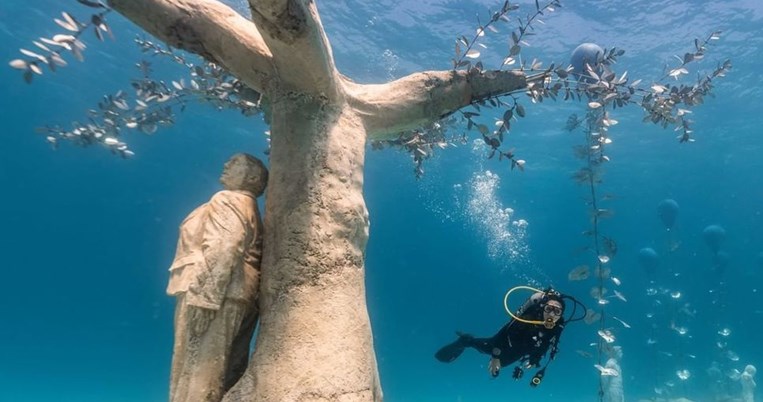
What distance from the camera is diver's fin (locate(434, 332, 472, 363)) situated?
6.64 metres

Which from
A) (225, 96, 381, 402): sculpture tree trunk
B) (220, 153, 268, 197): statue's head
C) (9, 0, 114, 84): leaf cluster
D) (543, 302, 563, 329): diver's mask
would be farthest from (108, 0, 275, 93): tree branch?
(543, 302, 563, 329): diver's mask

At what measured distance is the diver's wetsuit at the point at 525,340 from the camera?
575cm

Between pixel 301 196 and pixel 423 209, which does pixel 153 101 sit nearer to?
pixel 301 196

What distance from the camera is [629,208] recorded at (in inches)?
2061

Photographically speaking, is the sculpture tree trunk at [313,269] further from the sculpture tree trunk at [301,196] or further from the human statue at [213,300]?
the human statue at [213,300]

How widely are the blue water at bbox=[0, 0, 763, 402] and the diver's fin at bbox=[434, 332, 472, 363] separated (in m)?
2.72

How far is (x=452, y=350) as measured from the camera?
673 centimetres

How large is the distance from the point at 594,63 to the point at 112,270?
8970cm

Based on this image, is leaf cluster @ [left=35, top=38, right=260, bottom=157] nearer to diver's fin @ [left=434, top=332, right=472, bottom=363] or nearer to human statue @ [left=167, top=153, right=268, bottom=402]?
human statue @ [left=167, top=153, right=268, bottom=402]

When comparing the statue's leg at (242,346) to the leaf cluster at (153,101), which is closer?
the statue's leg at (242,346)

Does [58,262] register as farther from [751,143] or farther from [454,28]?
[751,143]

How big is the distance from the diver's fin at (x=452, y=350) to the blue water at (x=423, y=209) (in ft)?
8.93

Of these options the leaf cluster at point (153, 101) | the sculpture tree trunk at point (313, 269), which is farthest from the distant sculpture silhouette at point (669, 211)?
the sculpture tree trunk at point (313, 269)

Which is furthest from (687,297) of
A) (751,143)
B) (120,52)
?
(120,52)
